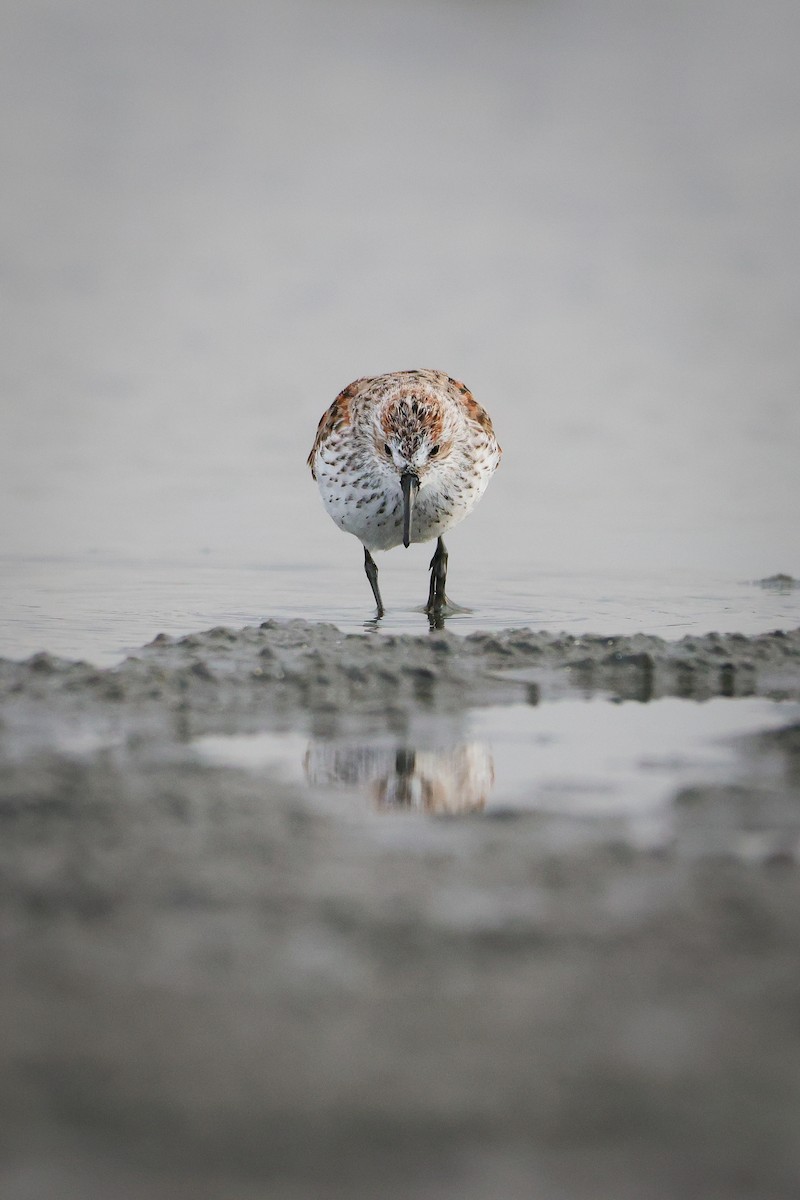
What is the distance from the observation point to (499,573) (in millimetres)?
8883

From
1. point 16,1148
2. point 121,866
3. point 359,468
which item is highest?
point 359,468

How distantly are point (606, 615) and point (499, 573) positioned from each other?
7.06 feet

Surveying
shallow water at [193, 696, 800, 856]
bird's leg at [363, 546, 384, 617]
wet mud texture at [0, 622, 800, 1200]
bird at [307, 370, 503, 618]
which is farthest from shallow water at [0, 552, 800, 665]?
wet mud texture at [0, 622, 800, 1200]

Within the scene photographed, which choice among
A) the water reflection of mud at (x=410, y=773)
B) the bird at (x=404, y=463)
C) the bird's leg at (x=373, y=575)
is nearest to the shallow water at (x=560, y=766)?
the water reflection of mud at (x=410, y=773)

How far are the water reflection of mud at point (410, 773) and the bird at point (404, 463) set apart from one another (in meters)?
3.31

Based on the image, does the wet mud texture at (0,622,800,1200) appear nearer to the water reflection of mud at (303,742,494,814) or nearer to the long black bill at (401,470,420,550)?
the water reflection of mud at (303,742,494,814)

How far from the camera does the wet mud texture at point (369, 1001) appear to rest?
1.38 meters

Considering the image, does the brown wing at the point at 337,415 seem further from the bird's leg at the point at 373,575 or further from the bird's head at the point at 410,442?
the bird's leg at the point at 373,575

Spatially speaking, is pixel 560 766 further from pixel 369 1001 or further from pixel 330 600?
pixel 330 600

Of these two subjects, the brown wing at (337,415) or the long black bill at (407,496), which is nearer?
the long black bill at (407,496)

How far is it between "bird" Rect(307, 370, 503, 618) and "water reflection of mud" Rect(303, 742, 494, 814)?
10.8 feet

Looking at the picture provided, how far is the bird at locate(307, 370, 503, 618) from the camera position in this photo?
6512mm

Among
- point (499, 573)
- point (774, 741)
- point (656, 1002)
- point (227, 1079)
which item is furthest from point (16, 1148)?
point (499, 573)

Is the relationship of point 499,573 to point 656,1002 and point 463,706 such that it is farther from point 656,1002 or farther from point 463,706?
point 656,1002
